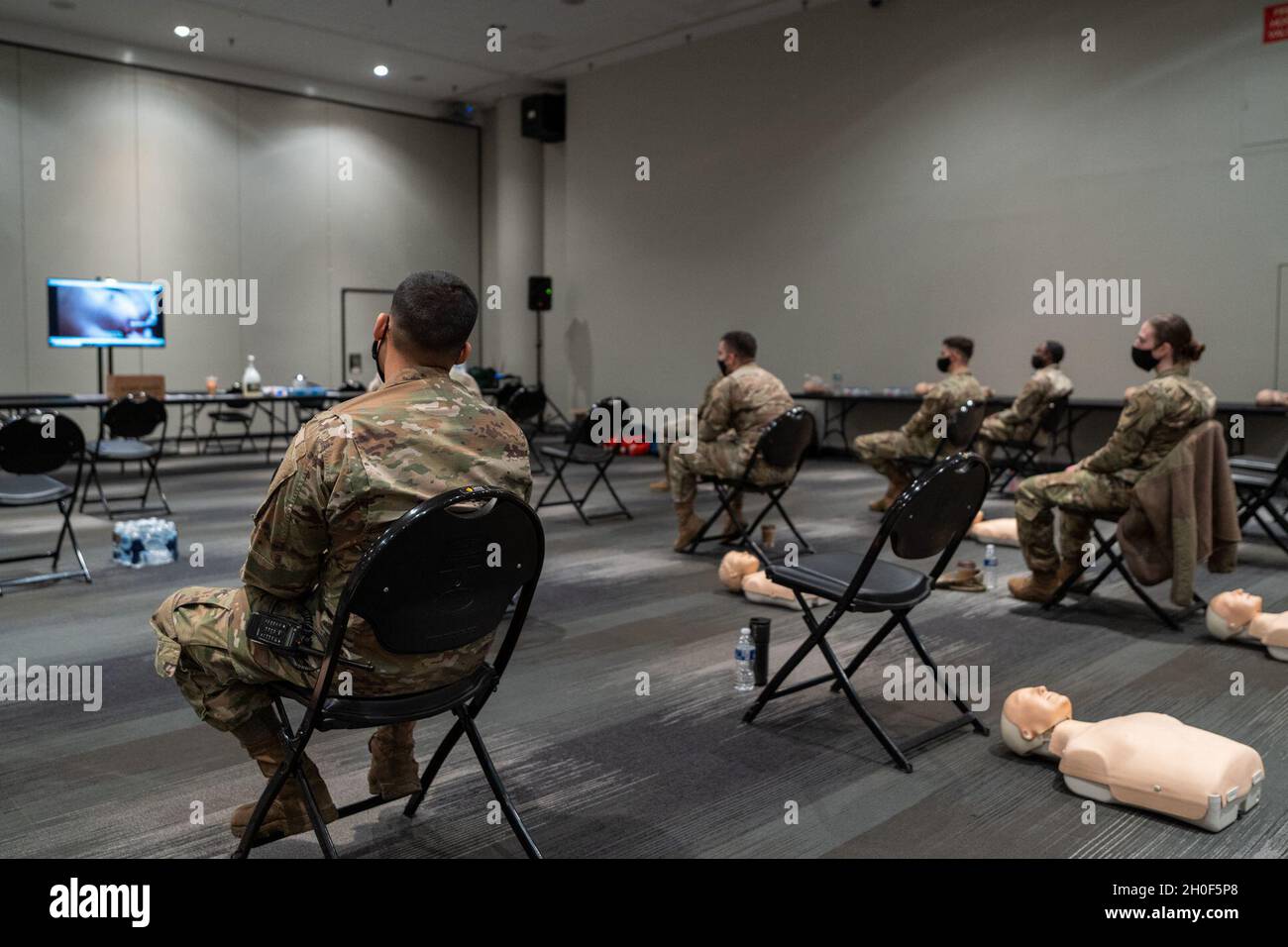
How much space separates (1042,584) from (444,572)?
3.63 m

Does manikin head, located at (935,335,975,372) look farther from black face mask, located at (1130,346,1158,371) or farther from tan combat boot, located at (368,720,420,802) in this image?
tan combat boot, located at (368,720,420,802)

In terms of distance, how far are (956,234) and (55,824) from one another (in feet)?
29.9

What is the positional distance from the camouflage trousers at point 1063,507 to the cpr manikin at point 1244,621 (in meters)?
0.53

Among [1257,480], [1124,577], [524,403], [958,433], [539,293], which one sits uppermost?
[539,293]

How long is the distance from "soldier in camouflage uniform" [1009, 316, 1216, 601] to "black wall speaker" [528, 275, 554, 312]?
9802 millimetres

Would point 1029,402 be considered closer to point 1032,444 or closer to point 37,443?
point 1032,444

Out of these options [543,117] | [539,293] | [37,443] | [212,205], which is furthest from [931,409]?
[212,205]

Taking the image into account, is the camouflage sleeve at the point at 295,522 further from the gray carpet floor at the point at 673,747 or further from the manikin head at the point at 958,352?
the manikin head at the point at 958,352

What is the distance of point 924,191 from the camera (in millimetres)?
10062

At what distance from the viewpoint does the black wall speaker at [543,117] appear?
44.1 ft

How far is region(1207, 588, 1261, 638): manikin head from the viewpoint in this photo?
4.07 metres

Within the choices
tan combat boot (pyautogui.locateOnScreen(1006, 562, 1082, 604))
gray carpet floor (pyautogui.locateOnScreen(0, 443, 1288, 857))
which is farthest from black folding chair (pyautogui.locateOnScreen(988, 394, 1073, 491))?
gray carpet floor (pyautogui.locateOnScreen(0, 443, 1288, 857))

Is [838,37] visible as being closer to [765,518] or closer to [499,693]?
[765,518]

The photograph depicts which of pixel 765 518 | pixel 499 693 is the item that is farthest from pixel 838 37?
pixel 499 693
